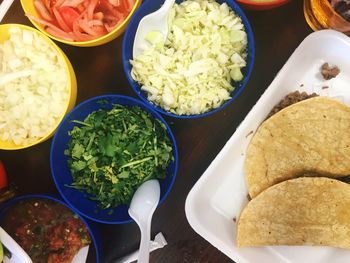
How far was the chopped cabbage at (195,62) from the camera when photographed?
1597mm

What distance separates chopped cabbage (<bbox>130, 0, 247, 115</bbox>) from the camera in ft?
5.24

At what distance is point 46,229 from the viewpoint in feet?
5.48

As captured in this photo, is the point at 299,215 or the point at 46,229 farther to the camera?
the point at 46,229

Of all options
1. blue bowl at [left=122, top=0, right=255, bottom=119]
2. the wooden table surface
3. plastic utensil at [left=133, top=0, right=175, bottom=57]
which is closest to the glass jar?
the wooden table surface

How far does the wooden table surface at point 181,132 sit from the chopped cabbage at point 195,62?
104 millimetres

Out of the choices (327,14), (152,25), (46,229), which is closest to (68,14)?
(152,25)

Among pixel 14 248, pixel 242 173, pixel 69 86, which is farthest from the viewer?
pixel 242 173

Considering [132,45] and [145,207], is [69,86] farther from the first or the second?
[145,207]

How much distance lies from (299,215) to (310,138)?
0.23 meters

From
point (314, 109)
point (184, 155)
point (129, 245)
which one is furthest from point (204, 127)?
point (129, 245)

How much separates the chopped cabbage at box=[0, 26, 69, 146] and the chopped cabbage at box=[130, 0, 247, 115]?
244mm

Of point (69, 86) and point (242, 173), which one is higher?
point (69, 86)

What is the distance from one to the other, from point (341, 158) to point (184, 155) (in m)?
0.48

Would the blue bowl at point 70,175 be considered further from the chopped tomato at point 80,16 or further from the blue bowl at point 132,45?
the chopped tomato at point 80,16
